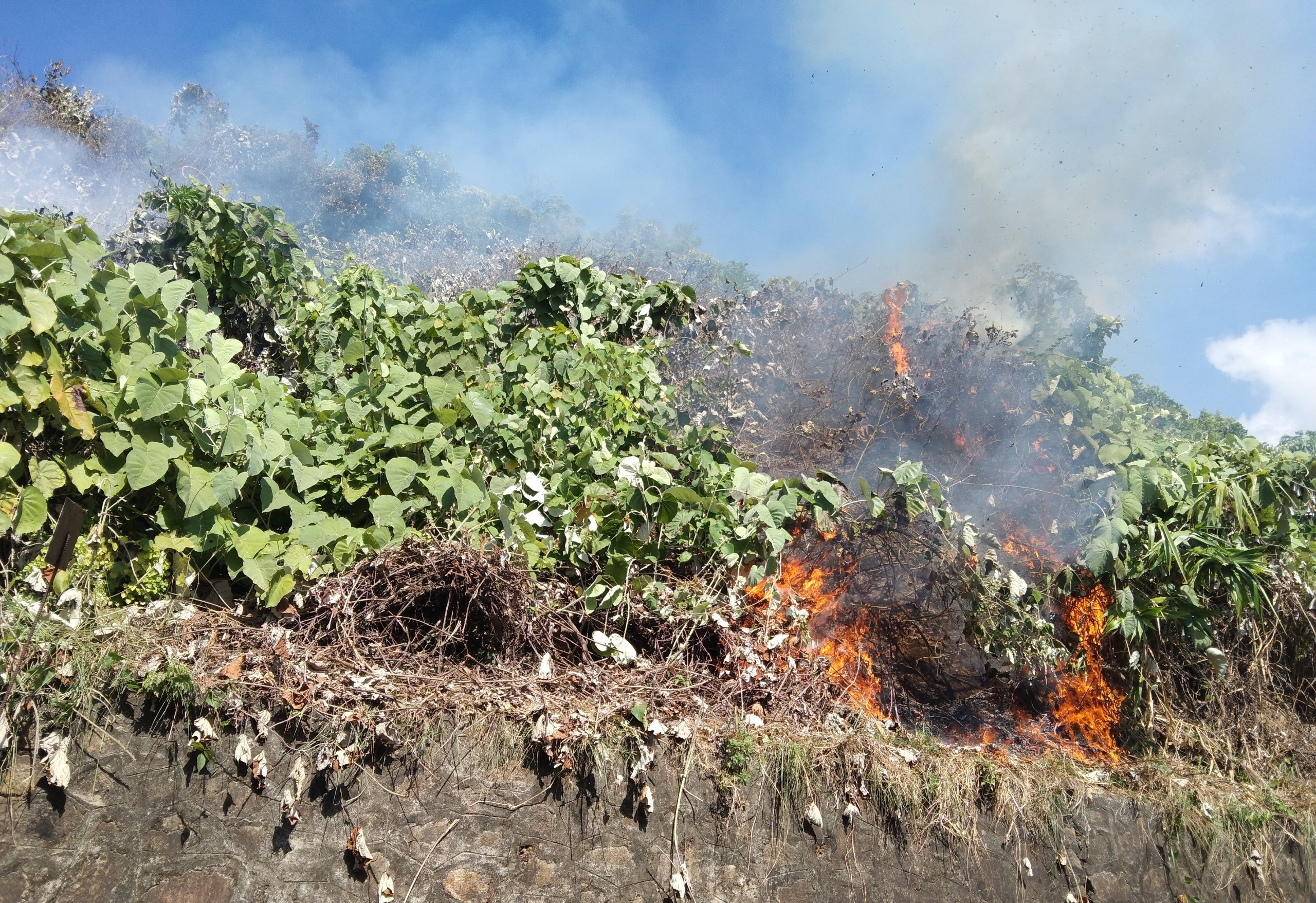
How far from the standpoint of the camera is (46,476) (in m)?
2.64

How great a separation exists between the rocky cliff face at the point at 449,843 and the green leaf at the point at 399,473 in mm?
1033

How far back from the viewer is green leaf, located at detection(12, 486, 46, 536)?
8.41ft

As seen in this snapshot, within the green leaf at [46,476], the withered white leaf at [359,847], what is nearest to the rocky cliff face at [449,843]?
the withered white leaf at [359,847]

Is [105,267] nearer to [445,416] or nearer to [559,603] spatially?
[445,416]

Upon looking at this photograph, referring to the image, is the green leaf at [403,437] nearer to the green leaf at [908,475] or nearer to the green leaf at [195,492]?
the green leaf at [195,492]

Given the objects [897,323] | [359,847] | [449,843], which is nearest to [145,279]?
[359,847]

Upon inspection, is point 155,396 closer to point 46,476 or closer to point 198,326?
point 46,476

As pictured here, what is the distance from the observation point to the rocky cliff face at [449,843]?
239 centimetres

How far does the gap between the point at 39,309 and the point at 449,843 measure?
2.18 m

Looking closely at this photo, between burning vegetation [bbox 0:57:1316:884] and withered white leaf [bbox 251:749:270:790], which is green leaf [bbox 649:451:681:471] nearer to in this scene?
burning vegetation [bbox 0:57:1316:884]

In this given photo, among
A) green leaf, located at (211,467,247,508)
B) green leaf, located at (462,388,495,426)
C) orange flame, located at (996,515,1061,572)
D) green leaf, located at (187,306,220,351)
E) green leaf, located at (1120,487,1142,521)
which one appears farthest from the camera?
orange flame, located at (996,515,1061,572)

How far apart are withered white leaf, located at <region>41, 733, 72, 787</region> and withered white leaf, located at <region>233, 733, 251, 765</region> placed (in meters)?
0.44

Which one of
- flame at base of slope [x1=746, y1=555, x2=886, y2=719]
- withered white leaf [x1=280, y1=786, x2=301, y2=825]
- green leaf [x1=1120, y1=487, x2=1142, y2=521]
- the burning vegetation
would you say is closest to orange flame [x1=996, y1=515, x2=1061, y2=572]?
the burning vegetation

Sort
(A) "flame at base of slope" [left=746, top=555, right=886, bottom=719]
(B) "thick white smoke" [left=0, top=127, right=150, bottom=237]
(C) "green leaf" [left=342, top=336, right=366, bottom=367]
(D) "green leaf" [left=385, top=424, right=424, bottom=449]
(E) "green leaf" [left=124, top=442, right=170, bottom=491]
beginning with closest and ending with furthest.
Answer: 1. (E) "green leaf" [left=124, top=442, right=170, bottom=491]
2. (D) "green leaf" [left=385, top=424, right=424, bottom=449]
3. (A) "flame at base of slope" [left=746, top=555, right=886, bottom=719]
4. (C) "green leaf" [left=342, top=336, right=366, bottom=367]
5. (B) "thick white smoke" [left=0, top=127, right=150, bottom=237]
